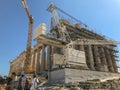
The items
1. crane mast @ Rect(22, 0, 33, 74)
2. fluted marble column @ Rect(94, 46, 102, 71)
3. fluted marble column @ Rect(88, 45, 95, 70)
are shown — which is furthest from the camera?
fluted marble column @ Rect(94, 46, 102, 71)

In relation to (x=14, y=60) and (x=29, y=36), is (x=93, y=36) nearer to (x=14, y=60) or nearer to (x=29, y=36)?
(x=29, y=36)

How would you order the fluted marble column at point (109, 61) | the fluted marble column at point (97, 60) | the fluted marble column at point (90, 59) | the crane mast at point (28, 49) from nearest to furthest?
the crane mast at point (28, 49) → the fluted marble column at point (90, 59) → the fluted marble column at point (97, 60) → the fluted marble column at point (109, 61)

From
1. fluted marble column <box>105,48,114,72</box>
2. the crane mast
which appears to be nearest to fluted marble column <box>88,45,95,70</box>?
fluted marble column <box>105,48,114,72</box>

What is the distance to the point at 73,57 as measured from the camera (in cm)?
3634

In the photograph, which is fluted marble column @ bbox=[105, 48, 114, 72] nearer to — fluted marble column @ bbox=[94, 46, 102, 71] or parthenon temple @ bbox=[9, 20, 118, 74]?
parthenon temple @ bbox=[9, 20, 118, 74]

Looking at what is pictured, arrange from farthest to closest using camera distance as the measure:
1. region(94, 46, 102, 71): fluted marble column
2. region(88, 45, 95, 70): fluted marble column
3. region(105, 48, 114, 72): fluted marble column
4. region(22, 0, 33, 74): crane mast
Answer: region(105, 48, 114, 72): fluted marble column → region(94, 46, 102, 71): fluted marble column → region(88, 45, 95, 70): fluted marble column → region(22, 0, 33, 74): crane mast

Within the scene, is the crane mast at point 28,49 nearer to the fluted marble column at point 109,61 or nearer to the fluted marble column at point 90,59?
the fluted marble column at point 90,59

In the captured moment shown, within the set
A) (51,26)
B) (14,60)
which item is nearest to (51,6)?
(51,26)

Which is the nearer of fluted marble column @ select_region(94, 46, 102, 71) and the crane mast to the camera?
the crane mast

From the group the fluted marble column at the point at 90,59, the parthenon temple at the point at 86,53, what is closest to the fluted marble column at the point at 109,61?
the parthenon temple at the point at 86,53

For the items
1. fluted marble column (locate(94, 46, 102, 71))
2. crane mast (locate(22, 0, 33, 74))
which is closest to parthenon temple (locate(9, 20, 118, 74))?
fluted marble column (locate(94, 46, 102, 71))

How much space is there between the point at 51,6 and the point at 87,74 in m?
24.8

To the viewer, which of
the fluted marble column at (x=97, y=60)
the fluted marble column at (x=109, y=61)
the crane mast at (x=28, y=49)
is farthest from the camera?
the fluted marble column at (x=109, y=61)

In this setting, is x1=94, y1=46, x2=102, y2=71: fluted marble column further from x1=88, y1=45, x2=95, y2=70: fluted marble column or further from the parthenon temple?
x1=88, y1=45, x2=95, y2=70: fluted marble column
